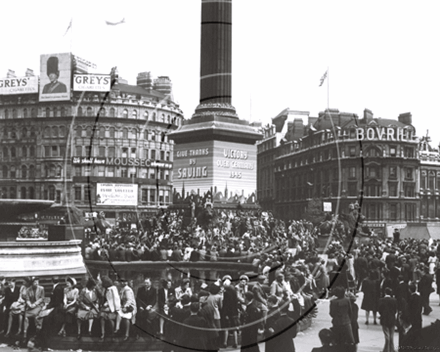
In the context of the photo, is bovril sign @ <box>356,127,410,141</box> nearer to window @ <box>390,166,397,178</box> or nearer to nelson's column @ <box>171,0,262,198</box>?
window @ <box>390,166,397,178</box>

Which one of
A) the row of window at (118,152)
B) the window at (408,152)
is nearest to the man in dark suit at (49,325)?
the window at (408,152)

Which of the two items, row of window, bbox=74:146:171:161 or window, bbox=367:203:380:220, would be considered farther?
row of window, bbox=74:146:171:161

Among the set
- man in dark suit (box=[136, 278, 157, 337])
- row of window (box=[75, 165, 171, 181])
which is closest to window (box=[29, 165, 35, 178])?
row of window (box=[75, 165, 171, 181])

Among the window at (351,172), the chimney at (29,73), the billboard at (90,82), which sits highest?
the chimney at (29,73)

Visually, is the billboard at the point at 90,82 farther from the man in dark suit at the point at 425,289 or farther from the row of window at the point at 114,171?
the man in dark suit at the point at 425,289

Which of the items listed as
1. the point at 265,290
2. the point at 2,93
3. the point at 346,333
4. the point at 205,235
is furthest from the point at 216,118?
the point at 2,93

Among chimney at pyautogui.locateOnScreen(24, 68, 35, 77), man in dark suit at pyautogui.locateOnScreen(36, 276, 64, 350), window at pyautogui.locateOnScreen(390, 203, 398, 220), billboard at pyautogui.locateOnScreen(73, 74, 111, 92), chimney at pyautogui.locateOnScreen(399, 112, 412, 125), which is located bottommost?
man in dark suit at pyautogui.locateOnScreen(36, 276, 64, 350)
